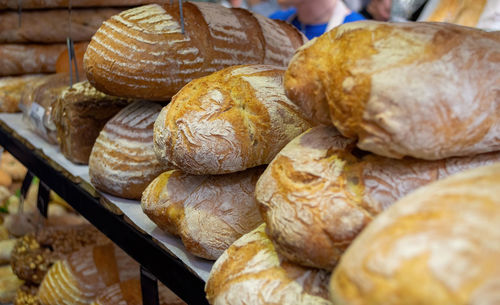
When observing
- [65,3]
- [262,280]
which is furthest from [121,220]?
[65,3]

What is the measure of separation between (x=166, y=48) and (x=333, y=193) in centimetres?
80

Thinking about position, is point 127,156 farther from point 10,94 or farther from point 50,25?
point 50,25

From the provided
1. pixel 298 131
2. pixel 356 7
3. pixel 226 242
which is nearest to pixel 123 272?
pixel 226 242

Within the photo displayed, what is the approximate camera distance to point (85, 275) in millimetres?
1821

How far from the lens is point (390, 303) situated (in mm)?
476

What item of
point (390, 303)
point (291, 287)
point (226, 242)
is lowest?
point (226, 242)

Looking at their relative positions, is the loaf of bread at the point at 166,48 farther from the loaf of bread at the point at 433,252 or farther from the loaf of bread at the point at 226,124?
the loaf of bread at the point at 433,252

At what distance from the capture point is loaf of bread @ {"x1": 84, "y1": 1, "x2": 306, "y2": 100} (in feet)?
4.63

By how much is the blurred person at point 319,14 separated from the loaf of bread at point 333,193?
81.7 inches

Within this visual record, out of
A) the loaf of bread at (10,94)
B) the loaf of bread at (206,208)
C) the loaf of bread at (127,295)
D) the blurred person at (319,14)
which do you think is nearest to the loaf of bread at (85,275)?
the loaf of bread at (127,295)

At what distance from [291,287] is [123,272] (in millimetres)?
1207

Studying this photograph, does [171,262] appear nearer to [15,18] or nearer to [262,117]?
[262,117]

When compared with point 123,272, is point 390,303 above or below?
above

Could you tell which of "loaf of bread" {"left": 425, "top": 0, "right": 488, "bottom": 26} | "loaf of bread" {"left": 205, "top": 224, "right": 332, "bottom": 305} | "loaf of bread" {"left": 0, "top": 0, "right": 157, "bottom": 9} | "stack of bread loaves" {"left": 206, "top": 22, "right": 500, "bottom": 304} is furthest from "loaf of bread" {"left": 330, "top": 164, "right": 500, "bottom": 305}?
"loaf of bread" {"left": 0, "top": 0, "right": 157, "bottom": 9}
